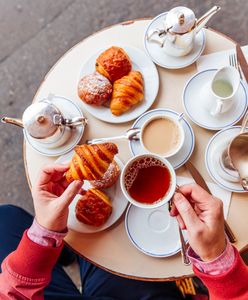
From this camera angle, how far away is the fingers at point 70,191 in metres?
1.01

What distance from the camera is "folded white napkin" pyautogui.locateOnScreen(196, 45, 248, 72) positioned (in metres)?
1.19

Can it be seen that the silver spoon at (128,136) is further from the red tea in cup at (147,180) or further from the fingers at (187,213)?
the fingers at (187,213)

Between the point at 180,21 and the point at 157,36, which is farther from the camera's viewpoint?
the point at 157,36

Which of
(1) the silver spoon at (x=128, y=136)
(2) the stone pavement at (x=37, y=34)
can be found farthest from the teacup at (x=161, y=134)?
(2) the stone pavement at (x=37, y=34)

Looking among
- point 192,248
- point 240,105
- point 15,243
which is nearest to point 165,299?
point 192,248

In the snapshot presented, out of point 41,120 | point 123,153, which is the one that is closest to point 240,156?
point 123,153

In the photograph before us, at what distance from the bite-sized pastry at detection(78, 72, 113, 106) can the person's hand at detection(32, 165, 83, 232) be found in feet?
0.73

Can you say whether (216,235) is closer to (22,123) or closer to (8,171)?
(22,123)

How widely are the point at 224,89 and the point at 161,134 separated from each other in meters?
0.22

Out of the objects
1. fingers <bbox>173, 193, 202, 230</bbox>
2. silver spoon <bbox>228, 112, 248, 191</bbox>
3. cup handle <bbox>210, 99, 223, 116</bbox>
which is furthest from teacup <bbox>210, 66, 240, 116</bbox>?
fingers <bbox>173, 193, 202, 230</bbox>

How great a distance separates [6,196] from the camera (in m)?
1.84

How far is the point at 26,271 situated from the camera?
1.06 m

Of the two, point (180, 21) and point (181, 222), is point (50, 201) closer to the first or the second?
point (181, 222)

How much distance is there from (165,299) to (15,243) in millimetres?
519
